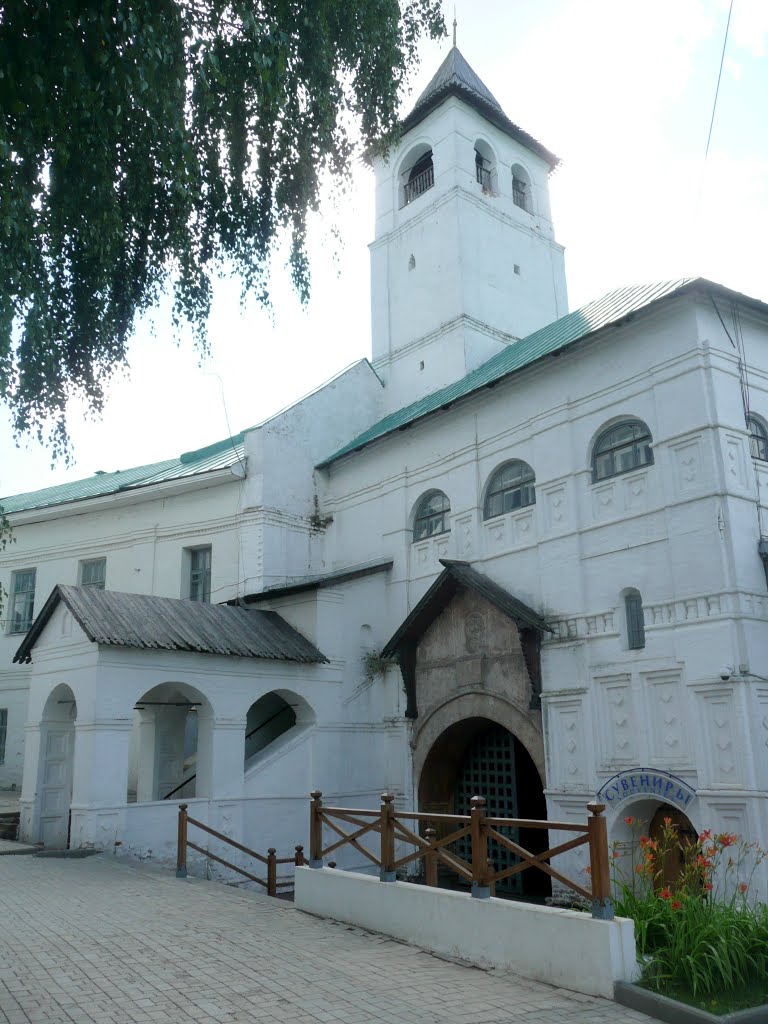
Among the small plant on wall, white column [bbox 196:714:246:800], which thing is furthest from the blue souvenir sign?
white column [bbox 196:714:246:800]

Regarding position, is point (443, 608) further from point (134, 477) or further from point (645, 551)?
point (134, 477)

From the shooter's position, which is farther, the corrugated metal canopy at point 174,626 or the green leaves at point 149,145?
the corrugated metal canopy at point 174,626

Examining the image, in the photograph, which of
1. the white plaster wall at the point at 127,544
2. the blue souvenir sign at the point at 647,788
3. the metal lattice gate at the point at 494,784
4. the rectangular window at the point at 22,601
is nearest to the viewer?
the blue souvenir sign at the point at 647,788

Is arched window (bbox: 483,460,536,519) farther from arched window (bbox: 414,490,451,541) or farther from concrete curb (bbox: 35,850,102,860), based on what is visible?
concrete curb (bbox: 35,850,102,860)

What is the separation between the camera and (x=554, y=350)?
15.2 metres

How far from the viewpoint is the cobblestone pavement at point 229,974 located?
622 cm

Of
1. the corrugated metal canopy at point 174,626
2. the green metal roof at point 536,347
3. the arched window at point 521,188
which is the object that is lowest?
the corrugated metal canopy at point 174,626

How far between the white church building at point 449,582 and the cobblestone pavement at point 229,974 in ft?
17.2

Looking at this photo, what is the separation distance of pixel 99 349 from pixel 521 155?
62.7ft

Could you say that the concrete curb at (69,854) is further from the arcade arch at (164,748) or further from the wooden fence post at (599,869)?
the wooden fence post at (599,869)

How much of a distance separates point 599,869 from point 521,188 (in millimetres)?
22642

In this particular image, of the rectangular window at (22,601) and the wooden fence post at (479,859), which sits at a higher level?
the rectangular window at (22,601)

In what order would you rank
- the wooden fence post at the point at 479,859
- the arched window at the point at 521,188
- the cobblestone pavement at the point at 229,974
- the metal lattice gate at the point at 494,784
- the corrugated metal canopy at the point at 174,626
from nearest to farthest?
the cobblestone pavement at the point at 229,974
the wooden fence post at the point at 479,859
the corrugated metal canopy at the point at 174,626
the metal lattice gate at the point at 494,784
the arched window at the point at 521,188

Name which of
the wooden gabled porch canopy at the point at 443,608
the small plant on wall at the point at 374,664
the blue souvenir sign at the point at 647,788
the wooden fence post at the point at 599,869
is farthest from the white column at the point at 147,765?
the wooden fence post at the point at 599,869
